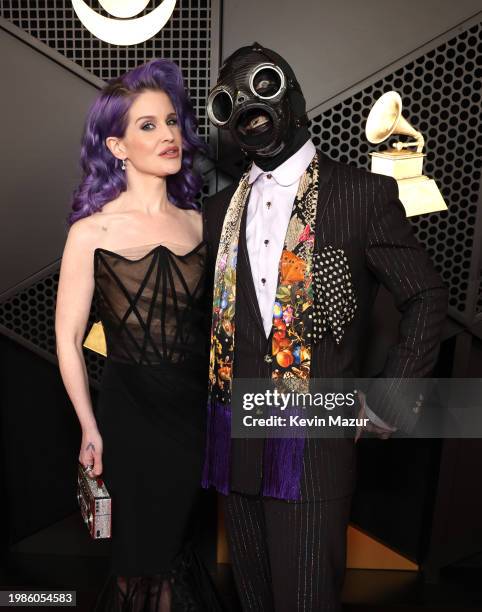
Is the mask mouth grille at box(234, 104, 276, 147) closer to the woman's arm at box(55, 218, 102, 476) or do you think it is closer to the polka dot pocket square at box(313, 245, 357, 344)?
the polka dot pocket square at box(313, 245, 357, 344)

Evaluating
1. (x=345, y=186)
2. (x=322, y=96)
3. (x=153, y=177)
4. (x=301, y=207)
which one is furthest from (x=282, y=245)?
(x=322, y=96)

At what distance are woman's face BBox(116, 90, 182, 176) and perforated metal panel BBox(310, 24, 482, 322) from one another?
0.61m

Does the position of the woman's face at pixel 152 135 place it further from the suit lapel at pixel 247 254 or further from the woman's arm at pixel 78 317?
the suit lapel at pixel 247 254

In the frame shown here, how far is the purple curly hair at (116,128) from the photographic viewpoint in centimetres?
198

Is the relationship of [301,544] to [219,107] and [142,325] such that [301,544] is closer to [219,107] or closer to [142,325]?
[142,325]

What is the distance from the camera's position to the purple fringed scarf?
171 cm

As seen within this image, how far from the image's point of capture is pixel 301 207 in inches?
67.9

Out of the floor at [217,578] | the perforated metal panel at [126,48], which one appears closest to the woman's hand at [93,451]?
the floor at [217,578]

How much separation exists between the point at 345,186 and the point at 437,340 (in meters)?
0.45

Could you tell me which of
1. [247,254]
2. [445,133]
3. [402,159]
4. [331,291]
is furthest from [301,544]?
[445,133]

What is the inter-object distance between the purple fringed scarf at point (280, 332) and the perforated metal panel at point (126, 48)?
0.67m

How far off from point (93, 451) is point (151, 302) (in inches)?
18.9

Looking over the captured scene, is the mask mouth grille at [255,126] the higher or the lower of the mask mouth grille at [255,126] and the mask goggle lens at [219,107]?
the lower

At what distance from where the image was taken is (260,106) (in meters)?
1.65
